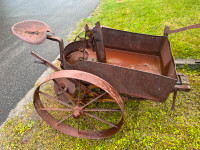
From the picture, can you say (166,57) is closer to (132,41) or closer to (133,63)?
(133,63)

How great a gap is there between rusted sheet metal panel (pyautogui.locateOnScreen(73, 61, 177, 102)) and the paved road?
2023 mm

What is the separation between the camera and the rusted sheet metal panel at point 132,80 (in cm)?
189

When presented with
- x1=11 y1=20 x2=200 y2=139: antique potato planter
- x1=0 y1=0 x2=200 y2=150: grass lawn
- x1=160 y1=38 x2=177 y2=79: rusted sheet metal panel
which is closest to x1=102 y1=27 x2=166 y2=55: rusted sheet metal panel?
x1=11 y1=20 x2=200 y2=139: antique potato planter

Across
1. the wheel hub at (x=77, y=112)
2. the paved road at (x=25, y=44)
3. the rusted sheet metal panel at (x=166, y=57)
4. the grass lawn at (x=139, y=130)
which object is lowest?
the grass lawn at (x=139, y=130)

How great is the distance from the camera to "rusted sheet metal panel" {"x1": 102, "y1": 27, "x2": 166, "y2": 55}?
2802 millimetres

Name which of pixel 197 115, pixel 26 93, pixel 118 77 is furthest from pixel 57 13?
pixel 197 115

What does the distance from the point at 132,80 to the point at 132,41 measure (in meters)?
1.17

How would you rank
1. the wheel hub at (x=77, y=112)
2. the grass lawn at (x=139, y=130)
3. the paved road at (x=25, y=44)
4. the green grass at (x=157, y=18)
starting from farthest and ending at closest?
1. the green grass at (x=157, y=18)
2. the paved road at (x=25, y=44)
3. the grass lawn at (x=139, y=130)
4. the wheel hub at (x=77, y=112)

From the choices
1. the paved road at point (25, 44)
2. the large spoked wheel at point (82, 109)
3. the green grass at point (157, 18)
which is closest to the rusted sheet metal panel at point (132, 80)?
the large spoked wheel at point (82, 109)

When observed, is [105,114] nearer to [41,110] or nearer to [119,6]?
[41,110]

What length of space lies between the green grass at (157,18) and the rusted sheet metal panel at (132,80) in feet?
7.58

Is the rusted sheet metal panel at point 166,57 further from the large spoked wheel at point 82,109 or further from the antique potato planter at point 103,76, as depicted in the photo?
the large spoked wheel at point 82,109

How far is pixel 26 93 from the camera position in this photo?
10.8 feet

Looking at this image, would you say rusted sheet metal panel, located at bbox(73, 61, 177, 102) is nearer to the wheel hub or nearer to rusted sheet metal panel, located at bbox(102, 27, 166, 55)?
the wheel hub
